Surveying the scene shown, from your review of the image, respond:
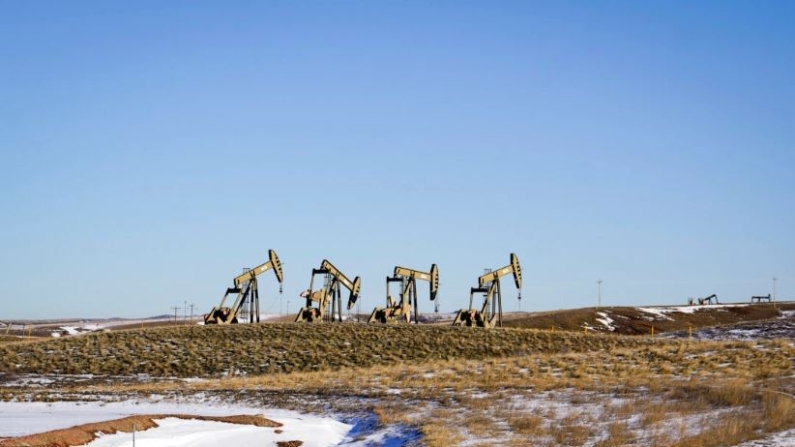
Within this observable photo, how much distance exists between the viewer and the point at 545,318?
316 feet

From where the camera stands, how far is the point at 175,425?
22.2 m

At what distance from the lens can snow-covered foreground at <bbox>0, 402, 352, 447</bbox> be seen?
65.6 feet

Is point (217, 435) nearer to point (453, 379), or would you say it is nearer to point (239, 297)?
point (453, 379)

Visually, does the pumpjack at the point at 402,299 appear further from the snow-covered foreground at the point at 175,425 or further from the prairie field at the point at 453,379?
the snow-covered foreground at the point at 175,425

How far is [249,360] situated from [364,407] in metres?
24.3

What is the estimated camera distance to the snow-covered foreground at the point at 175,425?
20.0m

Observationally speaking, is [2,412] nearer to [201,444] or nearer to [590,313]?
[201,444]

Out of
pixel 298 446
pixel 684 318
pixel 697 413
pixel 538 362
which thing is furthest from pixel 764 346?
pixel 684 318

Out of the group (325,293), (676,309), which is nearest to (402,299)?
(325,293)

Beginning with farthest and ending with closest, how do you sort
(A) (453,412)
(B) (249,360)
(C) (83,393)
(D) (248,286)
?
(D) (248,286) < (B) (249,360) < (C) (83,393) < (A) (453,412)

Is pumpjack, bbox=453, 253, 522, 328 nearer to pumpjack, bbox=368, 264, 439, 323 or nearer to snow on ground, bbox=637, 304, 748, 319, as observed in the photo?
pumpjack, bbox=368, 264, 439, 323

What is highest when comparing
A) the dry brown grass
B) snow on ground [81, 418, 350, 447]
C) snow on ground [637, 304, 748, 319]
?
snow on ground [637, 304, 748, 319]

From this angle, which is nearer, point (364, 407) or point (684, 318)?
point (364, 407)

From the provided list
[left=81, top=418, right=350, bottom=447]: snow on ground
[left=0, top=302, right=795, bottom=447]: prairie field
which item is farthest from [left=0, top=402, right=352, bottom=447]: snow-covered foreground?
[left=0, top=302, right=795, bottom=447]: prairie field
